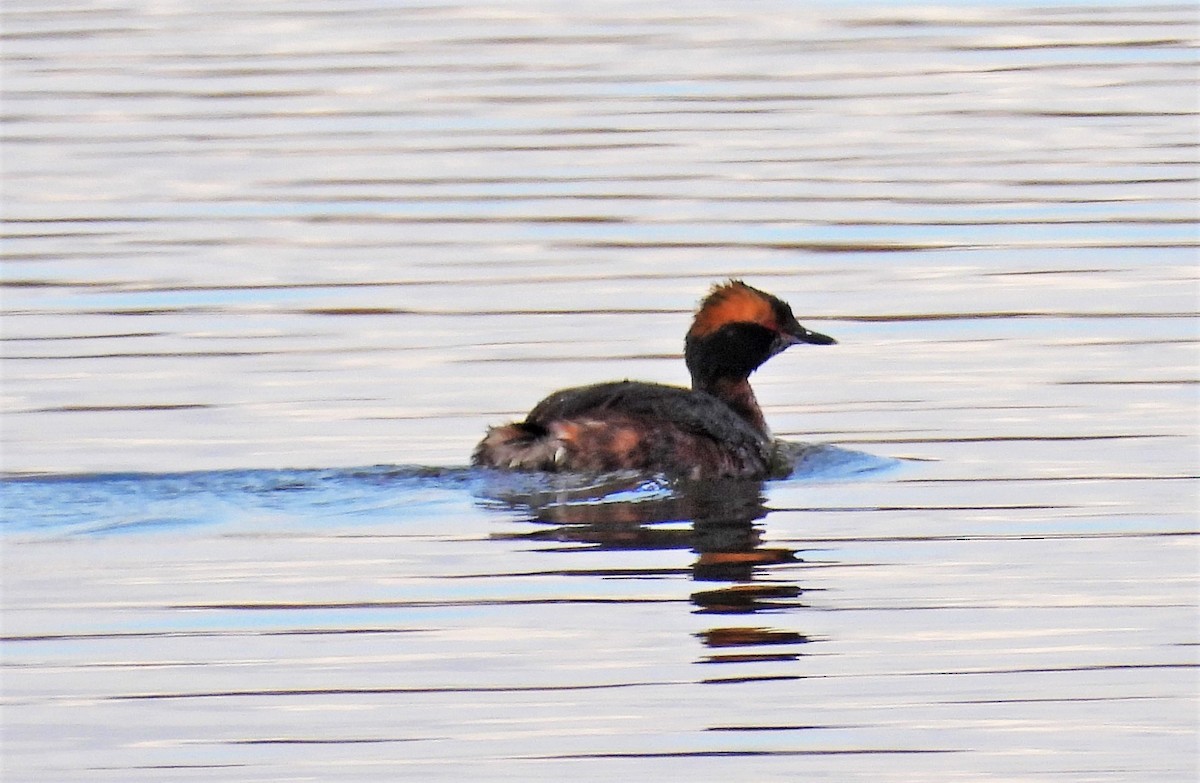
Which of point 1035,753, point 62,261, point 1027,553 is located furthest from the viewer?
point 62,261

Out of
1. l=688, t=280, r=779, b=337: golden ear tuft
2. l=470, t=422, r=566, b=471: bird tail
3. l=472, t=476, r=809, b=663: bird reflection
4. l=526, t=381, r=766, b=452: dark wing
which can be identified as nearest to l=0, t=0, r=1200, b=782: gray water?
l=472, t=476, r=809, b=663: bird reflection

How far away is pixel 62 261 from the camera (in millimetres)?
14523

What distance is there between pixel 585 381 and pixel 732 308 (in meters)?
0.89

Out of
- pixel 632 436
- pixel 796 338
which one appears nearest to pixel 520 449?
pixel 632 436

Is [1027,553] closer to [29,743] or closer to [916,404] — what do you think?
[916,404]

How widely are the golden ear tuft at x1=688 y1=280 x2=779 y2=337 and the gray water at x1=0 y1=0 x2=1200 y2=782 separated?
0.53m

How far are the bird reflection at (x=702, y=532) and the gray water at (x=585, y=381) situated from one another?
0.02 meters

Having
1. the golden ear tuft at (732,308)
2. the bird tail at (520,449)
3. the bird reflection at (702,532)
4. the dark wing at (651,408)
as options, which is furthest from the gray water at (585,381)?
the golden ear tuft at (732,308)

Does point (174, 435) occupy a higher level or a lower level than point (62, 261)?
lower

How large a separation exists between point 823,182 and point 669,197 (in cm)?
95

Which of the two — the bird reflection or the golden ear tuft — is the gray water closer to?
the bird reflection

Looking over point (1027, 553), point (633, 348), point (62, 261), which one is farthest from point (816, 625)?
point (62, 261)

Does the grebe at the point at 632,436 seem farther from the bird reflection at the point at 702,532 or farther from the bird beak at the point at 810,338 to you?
the bird beak at the point at 810,338

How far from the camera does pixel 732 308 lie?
1131 cm
